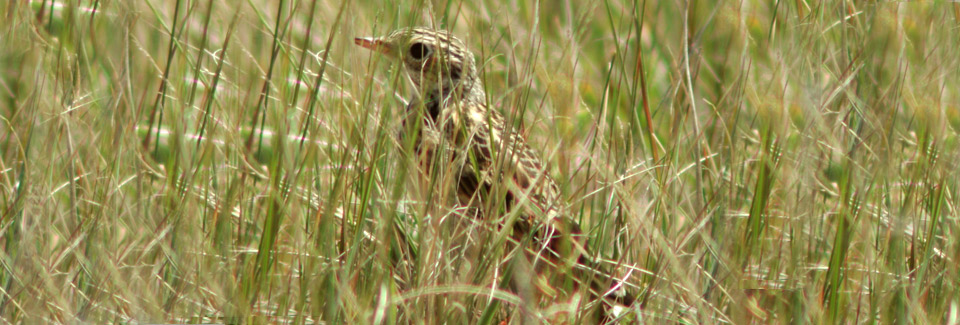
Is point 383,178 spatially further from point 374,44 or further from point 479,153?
point 479,153

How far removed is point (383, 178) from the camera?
62.2 inches

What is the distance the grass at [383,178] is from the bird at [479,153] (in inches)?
2.4

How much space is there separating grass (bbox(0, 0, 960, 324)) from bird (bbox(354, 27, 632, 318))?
2.4 inches

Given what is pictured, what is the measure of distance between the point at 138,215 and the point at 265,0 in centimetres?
62

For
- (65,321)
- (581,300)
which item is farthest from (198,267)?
(581,300)

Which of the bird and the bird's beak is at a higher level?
the bird's beak

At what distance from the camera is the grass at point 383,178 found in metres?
1.42

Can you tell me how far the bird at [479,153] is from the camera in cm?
146

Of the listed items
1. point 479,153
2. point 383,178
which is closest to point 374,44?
point 383,178

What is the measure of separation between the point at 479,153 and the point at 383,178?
0.78 metres

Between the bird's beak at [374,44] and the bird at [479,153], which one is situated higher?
the bird's beak at [374,44]

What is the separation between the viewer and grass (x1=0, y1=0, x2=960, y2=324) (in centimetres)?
142

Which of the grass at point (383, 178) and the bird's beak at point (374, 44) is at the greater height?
the bird's beak at point (374, 44)

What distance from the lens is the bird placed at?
146 centimetres
